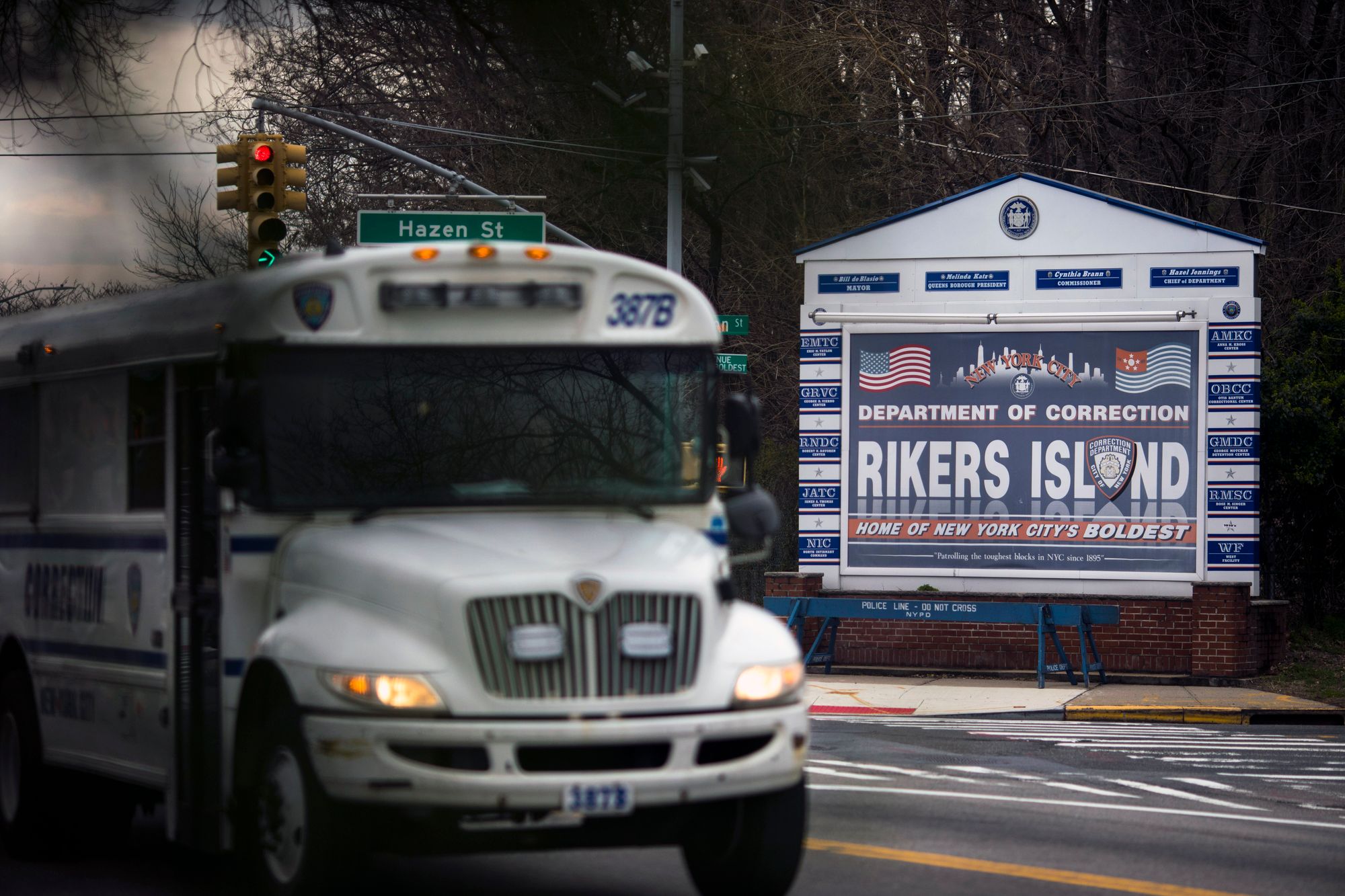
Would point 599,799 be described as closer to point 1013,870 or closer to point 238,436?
point 238,436

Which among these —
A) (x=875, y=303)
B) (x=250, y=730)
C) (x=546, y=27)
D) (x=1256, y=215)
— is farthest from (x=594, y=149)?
(x=250, y=730)

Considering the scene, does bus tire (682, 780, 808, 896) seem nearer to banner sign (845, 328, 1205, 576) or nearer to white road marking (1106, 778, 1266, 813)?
white road marking (1106, 778, 1266, 813)

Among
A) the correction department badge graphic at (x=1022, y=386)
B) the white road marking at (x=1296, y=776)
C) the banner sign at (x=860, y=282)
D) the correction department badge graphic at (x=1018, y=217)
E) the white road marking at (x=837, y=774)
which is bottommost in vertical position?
the white road marking at (x=1296, y=776)

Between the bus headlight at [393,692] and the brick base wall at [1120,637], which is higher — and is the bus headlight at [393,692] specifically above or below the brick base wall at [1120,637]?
above

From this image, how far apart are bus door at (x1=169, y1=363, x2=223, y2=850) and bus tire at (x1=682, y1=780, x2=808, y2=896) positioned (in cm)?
207

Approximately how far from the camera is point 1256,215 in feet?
98.0

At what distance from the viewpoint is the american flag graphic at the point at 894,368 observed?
21.5 m

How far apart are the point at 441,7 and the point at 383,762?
3.76 metres

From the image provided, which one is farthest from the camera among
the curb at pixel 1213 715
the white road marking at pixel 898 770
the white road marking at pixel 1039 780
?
the curb at pixel 1213 715

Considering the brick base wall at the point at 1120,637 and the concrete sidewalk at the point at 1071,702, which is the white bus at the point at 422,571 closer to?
the concrete sidewalk at the point at 1071,702

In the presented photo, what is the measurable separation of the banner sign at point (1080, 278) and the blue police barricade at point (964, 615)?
365 centimetres


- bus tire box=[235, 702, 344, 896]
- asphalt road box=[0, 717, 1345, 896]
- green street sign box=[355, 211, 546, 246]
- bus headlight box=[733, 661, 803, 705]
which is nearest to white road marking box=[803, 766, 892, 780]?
asphalt road box=[0, 717, 1345, 896]

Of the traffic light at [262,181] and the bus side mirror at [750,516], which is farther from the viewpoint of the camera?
the traffic light at [262,181]

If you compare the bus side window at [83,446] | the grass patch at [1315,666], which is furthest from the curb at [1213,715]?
the bus side window at [83,446]
